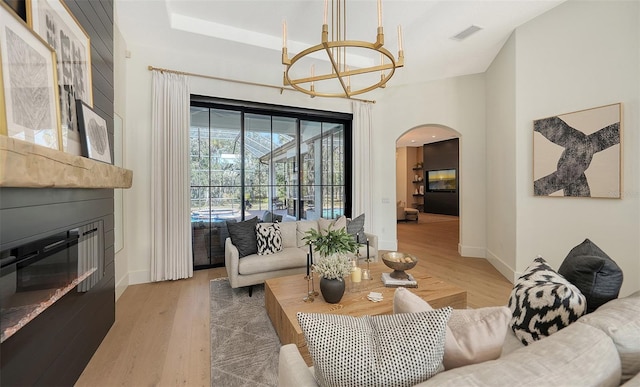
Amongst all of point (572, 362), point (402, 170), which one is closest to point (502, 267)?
point (572, 362)

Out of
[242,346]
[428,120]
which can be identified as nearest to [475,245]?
[428,120]

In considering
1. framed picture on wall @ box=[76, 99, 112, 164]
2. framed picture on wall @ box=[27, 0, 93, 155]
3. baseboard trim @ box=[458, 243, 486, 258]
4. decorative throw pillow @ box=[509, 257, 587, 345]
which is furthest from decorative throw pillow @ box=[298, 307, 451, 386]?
baseboard trim @ box=[458, 243, 486, 258]

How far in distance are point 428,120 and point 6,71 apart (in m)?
5.14

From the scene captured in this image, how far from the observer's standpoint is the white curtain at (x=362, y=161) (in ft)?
15.9

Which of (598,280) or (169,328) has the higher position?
(598,280)

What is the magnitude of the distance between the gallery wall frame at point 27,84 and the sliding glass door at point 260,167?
8.05 ft

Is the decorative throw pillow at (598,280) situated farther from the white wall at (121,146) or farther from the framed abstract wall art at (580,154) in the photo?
the white wall at (121,146)

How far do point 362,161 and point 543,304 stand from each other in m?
3.82

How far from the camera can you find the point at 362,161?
4867mm

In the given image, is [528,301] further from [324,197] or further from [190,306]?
[324,197]

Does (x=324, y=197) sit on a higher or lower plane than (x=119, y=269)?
higher

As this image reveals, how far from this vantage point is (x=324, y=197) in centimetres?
495

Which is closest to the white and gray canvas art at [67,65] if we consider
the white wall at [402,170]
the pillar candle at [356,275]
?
the pillar candle at [356,275]

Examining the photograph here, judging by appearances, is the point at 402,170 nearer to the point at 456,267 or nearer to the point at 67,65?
the point at 456,267
